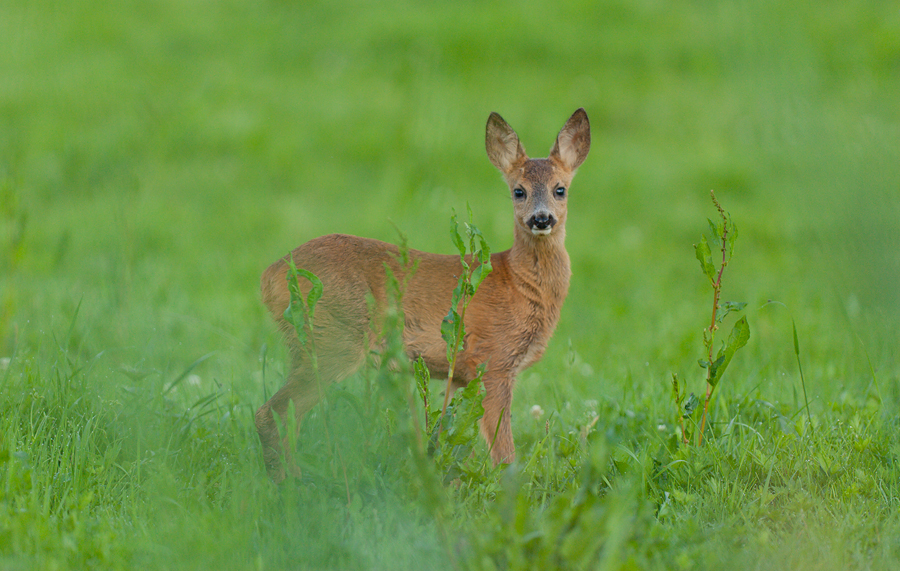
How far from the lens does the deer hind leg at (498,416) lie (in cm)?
344

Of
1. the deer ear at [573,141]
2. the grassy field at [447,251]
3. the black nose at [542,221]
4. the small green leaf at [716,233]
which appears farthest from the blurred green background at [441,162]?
the deer ear at [573,141]

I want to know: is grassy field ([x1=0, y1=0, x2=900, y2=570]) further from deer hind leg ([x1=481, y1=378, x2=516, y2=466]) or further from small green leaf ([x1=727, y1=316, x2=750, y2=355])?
small green leaf ([x1=727, y1=316, x2=750, y2=355])

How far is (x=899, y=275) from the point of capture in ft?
3.85

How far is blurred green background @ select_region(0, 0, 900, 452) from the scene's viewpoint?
1.17 metres

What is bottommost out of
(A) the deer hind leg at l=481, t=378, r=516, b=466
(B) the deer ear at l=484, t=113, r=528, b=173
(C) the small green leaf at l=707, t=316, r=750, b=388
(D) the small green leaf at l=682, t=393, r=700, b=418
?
(A) the deer hind leg at l=481, t=378, r=516, b=466

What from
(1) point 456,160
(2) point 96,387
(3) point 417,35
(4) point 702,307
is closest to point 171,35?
(3) point 417,35

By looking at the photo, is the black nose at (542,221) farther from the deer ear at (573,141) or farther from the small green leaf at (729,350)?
the small green leaf at (729,350)

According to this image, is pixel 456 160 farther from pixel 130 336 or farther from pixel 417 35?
pixel 130 336

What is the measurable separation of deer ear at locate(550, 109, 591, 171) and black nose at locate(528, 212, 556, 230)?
51 centimetres

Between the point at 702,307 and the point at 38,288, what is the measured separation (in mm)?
4463

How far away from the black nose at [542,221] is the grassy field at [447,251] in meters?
0.66

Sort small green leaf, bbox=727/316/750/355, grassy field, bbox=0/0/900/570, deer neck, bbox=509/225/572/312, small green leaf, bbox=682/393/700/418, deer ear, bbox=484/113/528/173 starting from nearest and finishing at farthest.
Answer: grassy field, bbox=0/0/900/570 < small green leaf, bbox=727/316/750/355 < small green leaf, bbox=682/393/700/418 < deer neck, bbox=509/225/572/312 < deer ear, bbox=484/113/528/173


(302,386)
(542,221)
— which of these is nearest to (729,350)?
(542,221)

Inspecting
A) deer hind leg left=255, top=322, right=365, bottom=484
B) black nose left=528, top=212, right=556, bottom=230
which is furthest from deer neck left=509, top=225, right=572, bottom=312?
deer hind leg left=255, top=322, right=365, bottom=484
